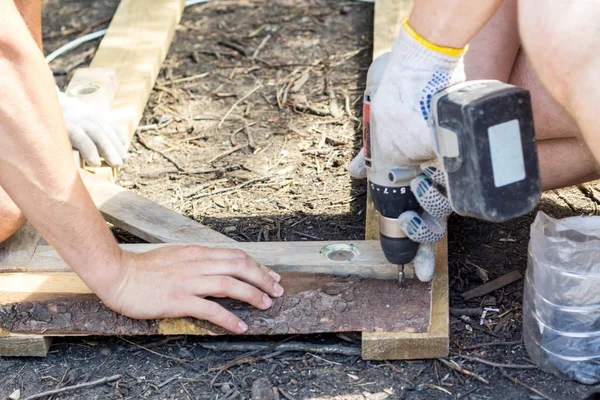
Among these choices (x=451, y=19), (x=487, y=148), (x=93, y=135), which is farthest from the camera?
(x=93, y=135)

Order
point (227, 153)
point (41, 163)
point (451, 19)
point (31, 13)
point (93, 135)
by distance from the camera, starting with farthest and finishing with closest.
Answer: point (227, 153) → point (93, 135) → point (31, 13) → point (41, 163) → point (451, 19)

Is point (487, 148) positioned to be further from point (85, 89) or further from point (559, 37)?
point (85, 89)

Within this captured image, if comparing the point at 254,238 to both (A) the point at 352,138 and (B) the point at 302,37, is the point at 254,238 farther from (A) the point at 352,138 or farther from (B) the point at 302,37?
(B) the point at 302,37

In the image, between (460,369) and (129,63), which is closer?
(460,369)

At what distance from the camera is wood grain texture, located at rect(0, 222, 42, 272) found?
2.24 meters

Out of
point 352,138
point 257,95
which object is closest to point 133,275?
point 352,138

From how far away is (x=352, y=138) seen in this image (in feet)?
9.99

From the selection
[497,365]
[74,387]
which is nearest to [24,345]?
[74,387]

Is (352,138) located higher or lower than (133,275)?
lower

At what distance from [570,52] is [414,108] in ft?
1.15

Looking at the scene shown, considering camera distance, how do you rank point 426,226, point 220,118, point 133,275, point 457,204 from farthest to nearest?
1. point 220,118
2. point 133,275
3. point 426,226
4. point 457,204

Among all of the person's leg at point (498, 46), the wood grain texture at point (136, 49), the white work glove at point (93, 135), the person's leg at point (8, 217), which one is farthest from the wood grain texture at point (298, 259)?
the wood grain texture at point (136, 49)

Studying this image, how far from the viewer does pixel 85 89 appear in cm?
305

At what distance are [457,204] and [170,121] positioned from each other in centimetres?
190
